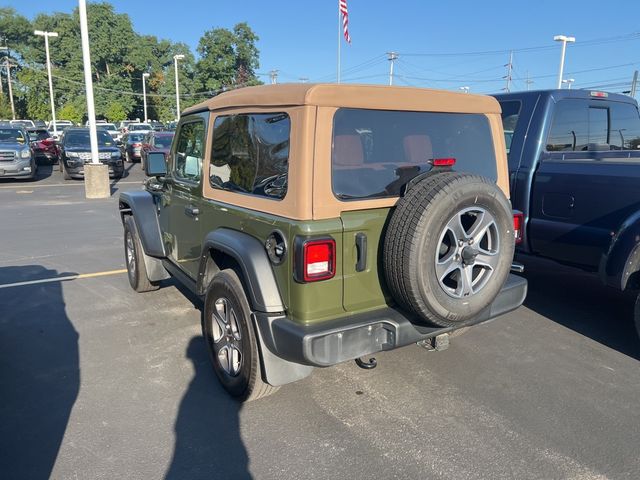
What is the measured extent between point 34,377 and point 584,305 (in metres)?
4.97

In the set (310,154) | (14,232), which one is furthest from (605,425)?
(14,232)

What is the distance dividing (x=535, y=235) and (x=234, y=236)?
295cm

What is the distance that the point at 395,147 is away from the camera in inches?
118

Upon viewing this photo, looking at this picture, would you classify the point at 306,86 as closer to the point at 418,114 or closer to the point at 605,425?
the point at 418,114

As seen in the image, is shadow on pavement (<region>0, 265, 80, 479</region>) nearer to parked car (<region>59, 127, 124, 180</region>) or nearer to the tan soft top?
the tan soft top

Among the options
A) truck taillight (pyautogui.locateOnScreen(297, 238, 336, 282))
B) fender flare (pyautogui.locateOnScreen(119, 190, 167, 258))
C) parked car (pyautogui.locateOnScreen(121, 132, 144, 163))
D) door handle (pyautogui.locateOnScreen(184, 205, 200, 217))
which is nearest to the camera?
truck taillight (pyautogui.locateOnScreen(297, 238, 336, 282))

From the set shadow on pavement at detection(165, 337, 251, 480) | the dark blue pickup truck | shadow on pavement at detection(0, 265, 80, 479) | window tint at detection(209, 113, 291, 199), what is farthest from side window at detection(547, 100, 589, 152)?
shadow on pavement at detection(0, 265, 80, 479)

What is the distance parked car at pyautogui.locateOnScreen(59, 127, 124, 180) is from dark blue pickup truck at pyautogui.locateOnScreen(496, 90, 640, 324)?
1522 cm

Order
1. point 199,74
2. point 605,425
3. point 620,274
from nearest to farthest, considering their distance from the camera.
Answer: point 605,425 < point 620,274 < point 199,74

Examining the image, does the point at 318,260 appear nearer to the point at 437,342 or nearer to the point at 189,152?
the point at 437,342

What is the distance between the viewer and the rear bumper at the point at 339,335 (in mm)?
2555

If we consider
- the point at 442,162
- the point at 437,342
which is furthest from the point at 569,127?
the point at 437,342

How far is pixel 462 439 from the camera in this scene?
2.80m

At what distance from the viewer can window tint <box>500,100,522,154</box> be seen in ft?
16.0
